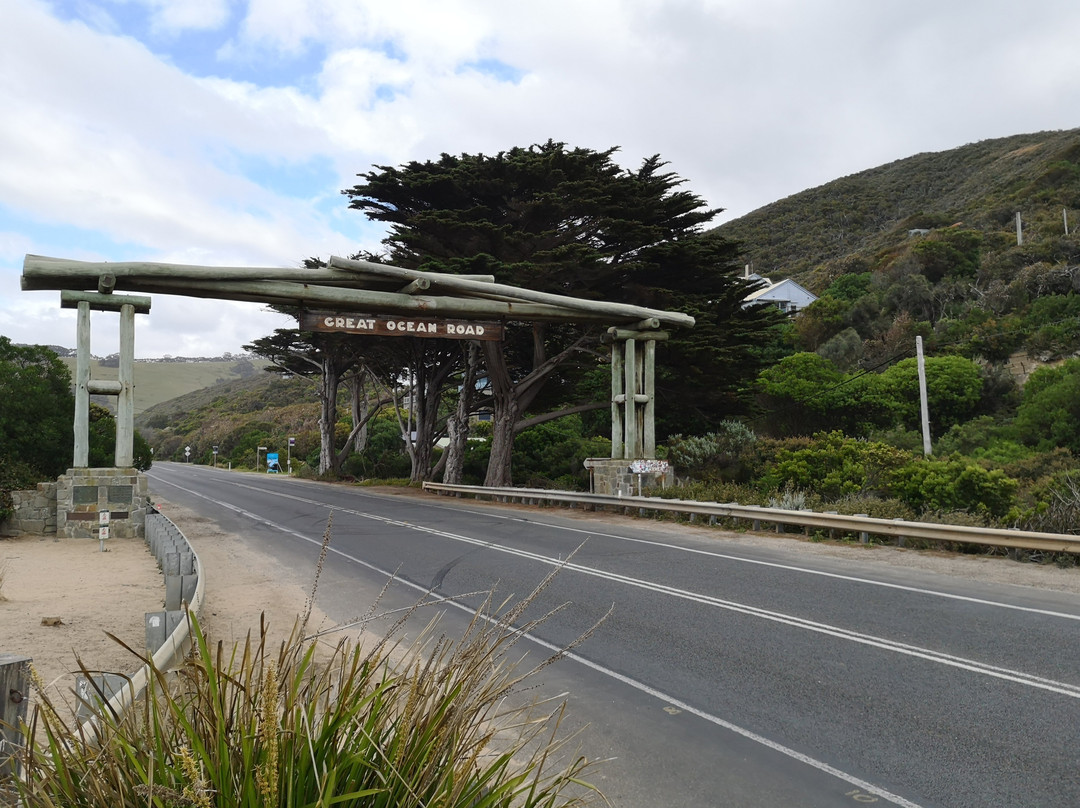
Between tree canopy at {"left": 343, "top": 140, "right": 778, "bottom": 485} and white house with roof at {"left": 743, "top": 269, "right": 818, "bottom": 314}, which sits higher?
white house with roof at {"left": 743, "top": 269, "right": 818, "bottom": 314}

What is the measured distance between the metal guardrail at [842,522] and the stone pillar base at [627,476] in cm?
72

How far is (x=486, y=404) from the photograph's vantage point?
30.5m

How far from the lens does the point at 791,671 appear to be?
252 inches

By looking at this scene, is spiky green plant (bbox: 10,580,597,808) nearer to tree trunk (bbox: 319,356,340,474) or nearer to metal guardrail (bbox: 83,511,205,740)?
metal guardrail (bbox: 83,511,205,740)

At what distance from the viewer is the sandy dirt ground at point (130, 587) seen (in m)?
7.10

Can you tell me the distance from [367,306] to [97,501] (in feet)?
23.1

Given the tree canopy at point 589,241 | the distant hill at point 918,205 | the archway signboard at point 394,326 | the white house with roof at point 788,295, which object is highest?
the distant hill at point 918,205

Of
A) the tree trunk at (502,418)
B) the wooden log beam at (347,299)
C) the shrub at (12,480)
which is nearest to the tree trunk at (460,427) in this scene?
the tree trunk at (502,418)

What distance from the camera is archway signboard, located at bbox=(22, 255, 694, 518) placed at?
15.9 m

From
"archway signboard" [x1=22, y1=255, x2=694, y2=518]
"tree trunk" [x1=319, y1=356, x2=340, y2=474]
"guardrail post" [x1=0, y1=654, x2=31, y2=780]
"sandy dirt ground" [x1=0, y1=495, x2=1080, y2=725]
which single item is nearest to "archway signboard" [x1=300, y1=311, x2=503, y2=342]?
"archway signboard" [x1=22, y1=255, x2=694, y2=518]

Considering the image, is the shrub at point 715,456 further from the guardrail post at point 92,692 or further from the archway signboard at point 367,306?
the guardrail post at point 92,692

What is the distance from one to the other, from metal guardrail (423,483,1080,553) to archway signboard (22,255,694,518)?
1.87 metres

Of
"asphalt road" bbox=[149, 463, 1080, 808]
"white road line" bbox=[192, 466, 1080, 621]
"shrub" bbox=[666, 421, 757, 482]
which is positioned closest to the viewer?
"asphalt road" bbox=[149, 463, 1080, 808]

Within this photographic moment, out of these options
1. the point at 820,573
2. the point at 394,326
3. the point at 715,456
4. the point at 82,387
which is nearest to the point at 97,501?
the point at 82,387
